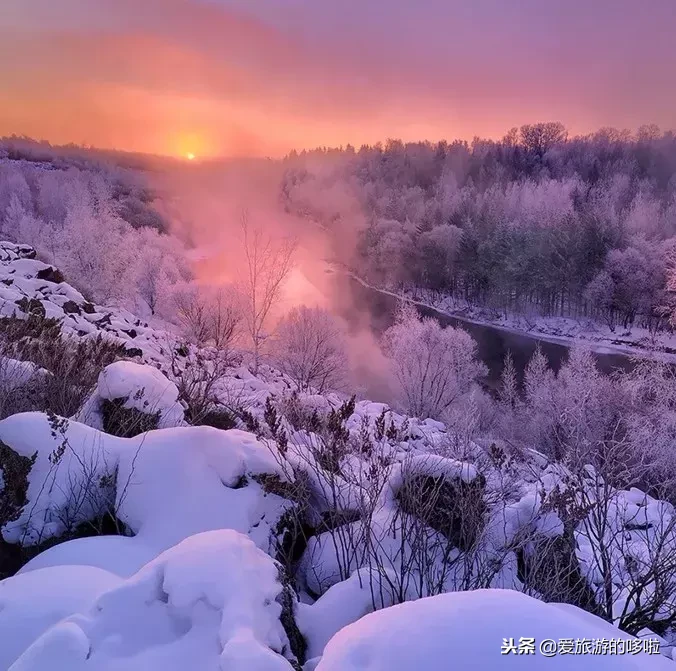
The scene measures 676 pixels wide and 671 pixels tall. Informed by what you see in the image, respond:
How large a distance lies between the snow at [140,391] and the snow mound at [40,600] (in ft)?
11.9

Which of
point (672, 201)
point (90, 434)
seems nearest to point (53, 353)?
point (90, 434)

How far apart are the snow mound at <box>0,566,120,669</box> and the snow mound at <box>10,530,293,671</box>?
274 millimetres

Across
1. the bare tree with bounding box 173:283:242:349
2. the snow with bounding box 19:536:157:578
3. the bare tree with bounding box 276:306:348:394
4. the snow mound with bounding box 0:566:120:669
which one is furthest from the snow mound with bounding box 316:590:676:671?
the bare tree with bounding box 276:306:348:394

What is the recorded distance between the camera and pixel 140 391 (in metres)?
6.51

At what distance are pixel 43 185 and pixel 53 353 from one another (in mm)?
58532

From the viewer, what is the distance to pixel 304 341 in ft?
85.6

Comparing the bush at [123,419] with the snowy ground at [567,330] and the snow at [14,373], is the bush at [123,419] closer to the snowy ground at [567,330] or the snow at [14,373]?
the snow at [14,373]

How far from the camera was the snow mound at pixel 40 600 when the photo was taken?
99.0 inches

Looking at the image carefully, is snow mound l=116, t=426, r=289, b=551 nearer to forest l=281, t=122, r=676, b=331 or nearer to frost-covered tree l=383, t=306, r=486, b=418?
frost-covered tree l=383, t=306, r=486, b=418

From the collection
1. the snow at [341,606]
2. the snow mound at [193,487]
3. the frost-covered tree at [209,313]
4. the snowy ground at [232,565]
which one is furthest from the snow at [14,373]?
the frost-covered tree at [209,313]

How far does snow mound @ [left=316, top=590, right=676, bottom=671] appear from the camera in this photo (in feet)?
6.43

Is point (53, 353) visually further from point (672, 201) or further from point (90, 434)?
point (672, 201)

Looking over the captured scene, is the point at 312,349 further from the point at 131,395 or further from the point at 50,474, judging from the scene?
the point at 50,474

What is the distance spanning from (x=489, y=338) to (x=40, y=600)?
124 feet
